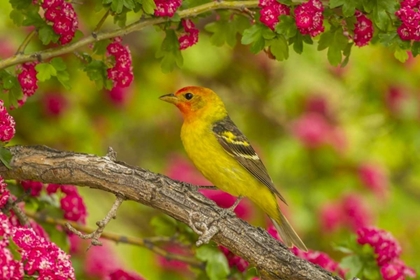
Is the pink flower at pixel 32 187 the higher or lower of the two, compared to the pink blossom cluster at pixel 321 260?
lower

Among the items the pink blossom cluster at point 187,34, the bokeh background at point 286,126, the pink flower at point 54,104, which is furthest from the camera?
the bokeh background at point 286,126

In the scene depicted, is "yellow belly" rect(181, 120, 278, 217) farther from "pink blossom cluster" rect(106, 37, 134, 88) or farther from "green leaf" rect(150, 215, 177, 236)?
"pink blossom cluster" rect(106, 37, 134, 88)

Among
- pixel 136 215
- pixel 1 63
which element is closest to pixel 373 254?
pixel 1 63

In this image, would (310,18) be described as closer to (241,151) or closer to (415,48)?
(415,48)

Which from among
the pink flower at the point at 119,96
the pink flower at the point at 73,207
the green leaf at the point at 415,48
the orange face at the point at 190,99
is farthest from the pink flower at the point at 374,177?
the green leaf at the point at 415,48

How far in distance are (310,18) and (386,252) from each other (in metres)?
1.36

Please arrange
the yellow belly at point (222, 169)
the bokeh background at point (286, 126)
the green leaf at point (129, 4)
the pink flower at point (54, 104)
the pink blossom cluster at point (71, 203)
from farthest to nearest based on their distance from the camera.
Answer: the bokeh background at point (286, 126) → the pink flower at point (54, 104) → the yellow belly at point (222, 169) → the pink blossom cluster at point (71, 203) → the green leaf at point (129, 4)

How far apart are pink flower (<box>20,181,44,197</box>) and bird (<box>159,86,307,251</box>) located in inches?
37.4

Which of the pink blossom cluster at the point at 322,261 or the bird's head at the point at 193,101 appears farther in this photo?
the bird's head at the point at 193,101

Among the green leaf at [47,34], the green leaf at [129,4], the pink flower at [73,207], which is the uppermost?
the green leaf at [129,4]

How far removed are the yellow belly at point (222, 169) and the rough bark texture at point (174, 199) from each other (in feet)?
3.62

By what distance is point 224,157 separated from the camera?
15.7 ft

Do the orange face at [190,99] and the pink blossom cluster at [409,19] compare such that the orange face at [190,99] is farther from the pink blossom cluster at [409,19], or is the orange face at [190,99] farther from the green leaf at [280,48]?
the pink blossom cluster at [409,19]

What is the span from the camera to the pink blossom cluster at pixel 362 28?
12.3 feet
